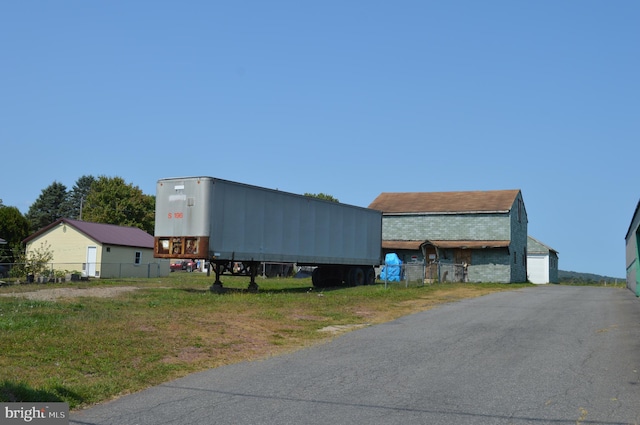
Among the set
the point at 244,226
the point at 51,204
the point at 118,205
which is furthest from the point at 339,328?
the point at 51,204

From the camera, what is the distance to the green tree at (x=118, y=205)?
82562 mm

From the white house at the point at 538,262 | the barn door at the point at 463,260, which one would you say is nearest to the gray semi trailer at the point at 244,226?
the barn door at the point at 463,260

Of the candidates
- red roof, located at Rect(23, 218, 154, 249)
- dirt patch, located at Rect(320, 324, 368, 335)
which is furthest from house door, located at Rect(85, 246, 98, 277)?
dirt patch, located at Rect(320, 324, 368, 335)

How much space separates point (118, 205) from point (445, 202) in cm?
5031

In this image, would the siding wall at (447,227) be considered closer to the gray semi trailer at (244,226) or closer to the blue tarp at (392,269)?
the blue tarp at (392,269)

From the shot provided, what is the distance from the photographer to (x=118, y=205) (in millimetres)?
83188

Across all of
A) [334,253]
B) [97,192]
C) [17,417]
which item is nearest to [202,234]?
[334,253]

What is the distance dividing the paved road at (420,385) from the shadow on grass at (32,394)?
53 centimetres

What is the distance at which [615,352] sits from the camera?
11.9 meters

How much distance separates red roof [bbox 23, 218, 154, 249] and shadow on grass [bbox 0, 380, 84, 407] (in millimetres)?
36552

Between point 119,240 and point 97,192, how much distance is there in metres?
42.2

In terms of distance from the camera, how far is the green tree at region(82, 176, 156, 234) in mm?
82562

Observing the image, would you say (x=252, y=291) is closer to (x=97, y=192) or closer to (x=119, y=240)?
(x=119, y=240)

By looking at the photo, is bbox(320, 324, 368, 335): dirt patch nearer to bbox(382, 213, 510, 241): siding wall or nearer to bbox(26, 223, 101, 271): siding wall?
bbox(382, 213, 510, 241): siding wall
